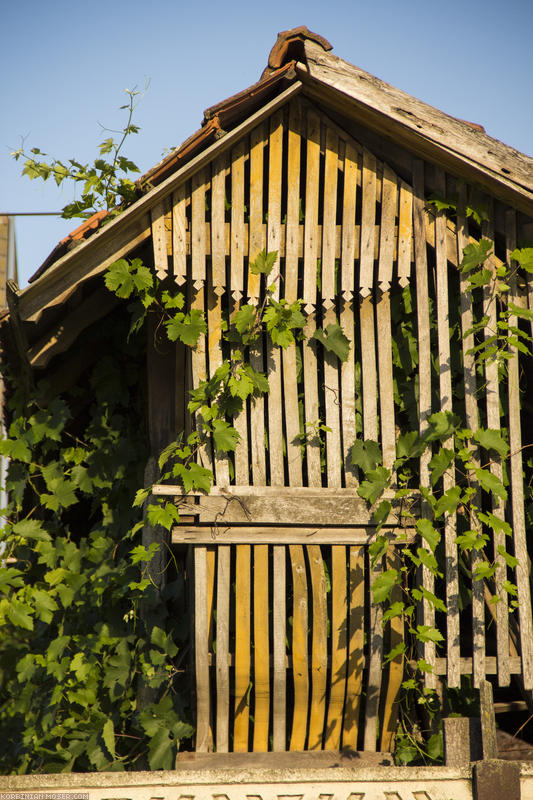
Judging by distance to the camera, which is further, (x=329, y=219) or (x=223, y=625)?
(x=329, y=219)

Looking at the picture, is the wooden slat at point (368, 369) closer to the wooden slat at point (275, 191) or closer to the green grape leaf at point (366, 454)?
the green grape leaf at point (366, 454)

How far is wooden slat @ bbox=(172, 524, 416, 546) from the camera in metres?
5.37

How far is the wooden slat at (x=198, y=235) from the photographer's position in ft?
17.7

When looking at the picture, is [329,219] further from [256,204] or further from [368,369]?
[368,369]

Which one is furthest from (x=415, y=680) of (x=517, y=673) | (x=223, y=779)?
(x=223, y=779)

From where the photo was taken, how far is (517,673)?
5379 mm

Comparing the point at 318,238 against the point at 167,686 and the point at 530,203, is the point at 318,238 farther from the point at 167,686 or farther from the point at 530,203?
the point at 167,686

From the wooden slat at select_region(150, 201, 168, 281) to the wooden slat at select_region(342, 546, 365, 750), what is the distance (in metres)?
2.48

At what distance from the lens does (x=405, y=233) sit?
220 inches

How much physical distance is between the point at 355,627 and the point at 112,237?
3.31 m

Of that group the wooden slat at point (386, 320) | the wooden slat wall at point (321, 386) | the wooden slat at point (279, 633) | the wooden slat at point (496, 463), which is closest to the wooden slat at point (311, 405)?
the wooden slat wall at point (321, 386)

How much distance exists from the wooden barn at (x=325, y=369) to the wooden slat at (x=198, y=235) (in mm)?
11

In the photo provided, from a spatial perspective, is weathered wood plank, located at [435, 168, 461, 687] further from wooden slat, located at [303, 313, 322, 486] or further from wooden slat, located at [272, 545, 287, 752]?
wooden slat, located at [272, 545, 287, 752]

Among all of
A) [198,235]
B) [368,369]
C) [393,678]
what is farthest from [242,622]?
[198,235]
